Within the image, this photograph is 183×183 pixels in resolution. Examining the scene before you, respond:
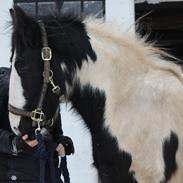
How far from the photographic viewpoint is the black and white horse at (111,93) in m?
2.27

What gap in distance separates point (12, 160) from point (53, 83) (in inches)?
23.5

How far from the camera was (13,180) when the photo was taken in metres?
2.70

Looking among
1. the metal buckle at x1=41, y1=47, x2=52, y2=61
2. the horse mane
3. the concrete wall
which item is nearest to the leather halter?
the metal buckle at x1=41, y1=47, x2=52, y2=61

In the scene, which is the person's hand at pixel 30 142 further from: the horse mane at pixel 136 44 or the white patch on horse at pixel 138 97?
the horse mane at pixel 136 44

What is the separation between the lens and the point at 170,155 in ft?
7.49

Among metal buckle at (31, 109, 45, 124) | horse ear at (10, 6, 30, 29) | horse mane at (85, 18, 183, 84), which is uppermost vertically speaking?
horse ear at (10, 6, 30, 29)

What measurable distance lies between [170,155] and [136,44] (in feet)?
1.68

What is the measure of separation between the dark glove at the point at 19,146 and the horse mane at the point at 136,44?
0.59 meters

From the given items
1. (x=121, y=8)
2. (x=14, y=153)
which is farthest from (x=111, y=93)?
(x=121, y=8)

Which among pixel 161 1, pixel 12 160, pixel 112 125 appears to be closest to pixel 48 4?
pixel 161 1

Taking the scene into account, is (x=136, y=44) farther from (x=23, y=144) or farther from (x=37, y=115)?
(x=23, y=144)

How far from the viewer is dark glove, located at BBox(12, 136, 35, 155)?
2468 mm

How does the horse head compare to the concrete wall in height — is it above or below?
above

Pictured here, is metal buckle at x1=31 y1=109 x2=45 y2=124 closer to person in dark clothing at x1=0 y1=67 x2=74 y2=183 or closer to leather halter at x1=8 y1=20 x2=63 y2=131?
leather halter at x1=8 y1=20 x2=63 y2=131
